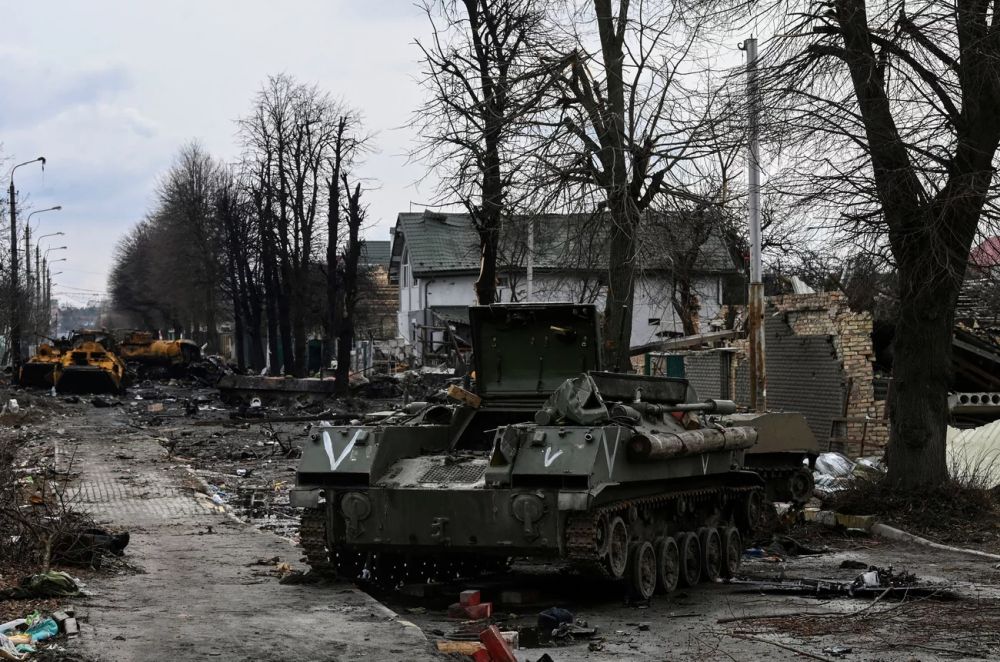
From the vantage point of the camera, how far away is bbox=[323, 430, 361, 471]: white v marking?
1064cm

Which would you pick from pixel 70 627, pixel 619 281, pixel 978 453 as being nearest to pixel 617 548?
pixel 70 627

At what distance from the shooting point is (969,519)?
15109 millimetres

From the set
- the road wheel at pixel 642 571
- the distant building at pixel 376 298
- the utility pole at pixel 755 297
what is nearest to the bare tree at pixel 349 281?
the distant building at pixel 376 298

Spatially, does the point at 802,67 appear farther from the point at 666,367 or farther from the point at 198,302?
the point at 198,302

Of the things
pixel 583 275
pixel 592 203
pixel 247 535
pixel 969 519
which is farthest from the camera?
pixel 583 275

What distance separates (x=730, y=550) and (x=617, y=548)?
265cm

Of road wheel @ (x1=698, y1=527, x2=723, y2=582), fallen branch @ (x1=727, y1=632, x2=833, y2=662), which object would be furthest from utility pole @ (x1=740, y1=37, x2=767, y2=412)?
fallen branch @ (x1=727, y1=632, x2=833, y2=662)

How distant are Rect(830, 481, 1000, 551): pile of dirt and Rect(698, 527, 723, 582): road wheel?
3.30 m

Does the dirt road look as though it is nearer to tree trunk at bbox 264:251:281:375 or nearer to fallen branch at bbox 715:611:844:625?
fallen branch at bbox 715:611:844:625

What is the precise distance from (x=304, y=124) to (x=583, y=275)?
2788 cm

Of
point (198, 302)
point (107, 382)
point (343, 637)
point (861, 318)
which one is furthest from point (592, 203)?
point (198, 302)

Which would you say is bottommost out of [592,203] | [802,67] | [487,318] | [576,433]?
[576,433]

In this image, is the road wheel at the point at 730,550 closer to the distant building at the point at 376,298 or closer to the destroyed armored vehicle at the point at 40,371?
the destroyed armored vehicle at the point at 40,371

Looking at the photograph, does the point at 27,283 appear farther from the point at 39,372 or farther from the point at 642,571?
the point at 642,571
